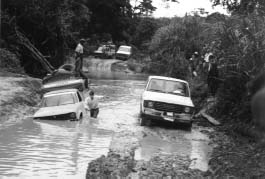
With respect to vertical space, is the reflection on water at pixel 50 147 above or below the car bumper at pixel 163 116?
below

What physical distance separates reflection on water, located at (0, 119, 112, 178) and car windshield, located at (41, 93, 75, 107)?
0.91 meters

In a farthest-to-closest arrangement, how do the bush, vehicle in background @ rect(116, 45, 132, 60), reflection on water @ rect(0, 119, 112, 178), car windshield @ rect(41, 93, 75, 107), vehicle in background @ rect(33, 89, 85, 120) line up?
1. vehicle in background @ rect(116, 45, 132, 60)
2. the bush
3. car windshield @ rect(41, 93, 75, 107)
4. vehicle in background @ rect(33, 89, 85, 120)
5. reflection on water @ rect(0, 119, 112, 178)

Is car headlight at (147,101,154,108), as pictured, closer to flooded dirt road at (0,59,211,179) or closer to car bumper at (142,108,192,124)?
car bumper at (142,108,192,124)

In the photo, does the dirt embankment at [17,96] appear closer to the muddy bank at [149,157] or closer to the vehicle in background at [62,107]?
the vehicle in background at [62,107]

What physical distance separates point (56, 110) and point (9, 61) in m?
12.7

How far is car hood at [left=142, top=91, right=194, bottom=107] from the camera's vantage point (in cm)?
1480

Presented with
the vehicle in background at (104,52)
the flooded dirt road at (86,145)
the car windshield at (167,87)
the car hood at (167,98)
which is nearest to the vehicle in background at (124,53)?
the vehicle in background at (104,52)

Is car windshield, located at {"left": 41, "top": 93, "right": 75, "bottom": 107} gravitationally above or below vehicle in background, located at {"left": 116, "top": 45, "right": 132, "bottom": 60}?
below

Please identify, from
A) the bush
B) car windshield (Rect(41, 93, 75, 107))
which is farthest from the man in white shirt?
the bush

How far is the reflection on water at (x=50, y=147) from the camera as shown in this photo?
8.66 meters

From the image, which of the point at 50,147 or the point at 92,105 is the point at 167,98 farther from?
the point at 50,147

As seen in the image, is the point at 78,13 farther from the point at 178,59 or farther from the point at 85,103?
the point at 85,103

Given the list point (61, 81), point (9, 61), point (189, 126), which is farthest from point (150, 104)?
point (9, 61)

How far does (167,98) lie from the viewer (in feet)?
49.2
